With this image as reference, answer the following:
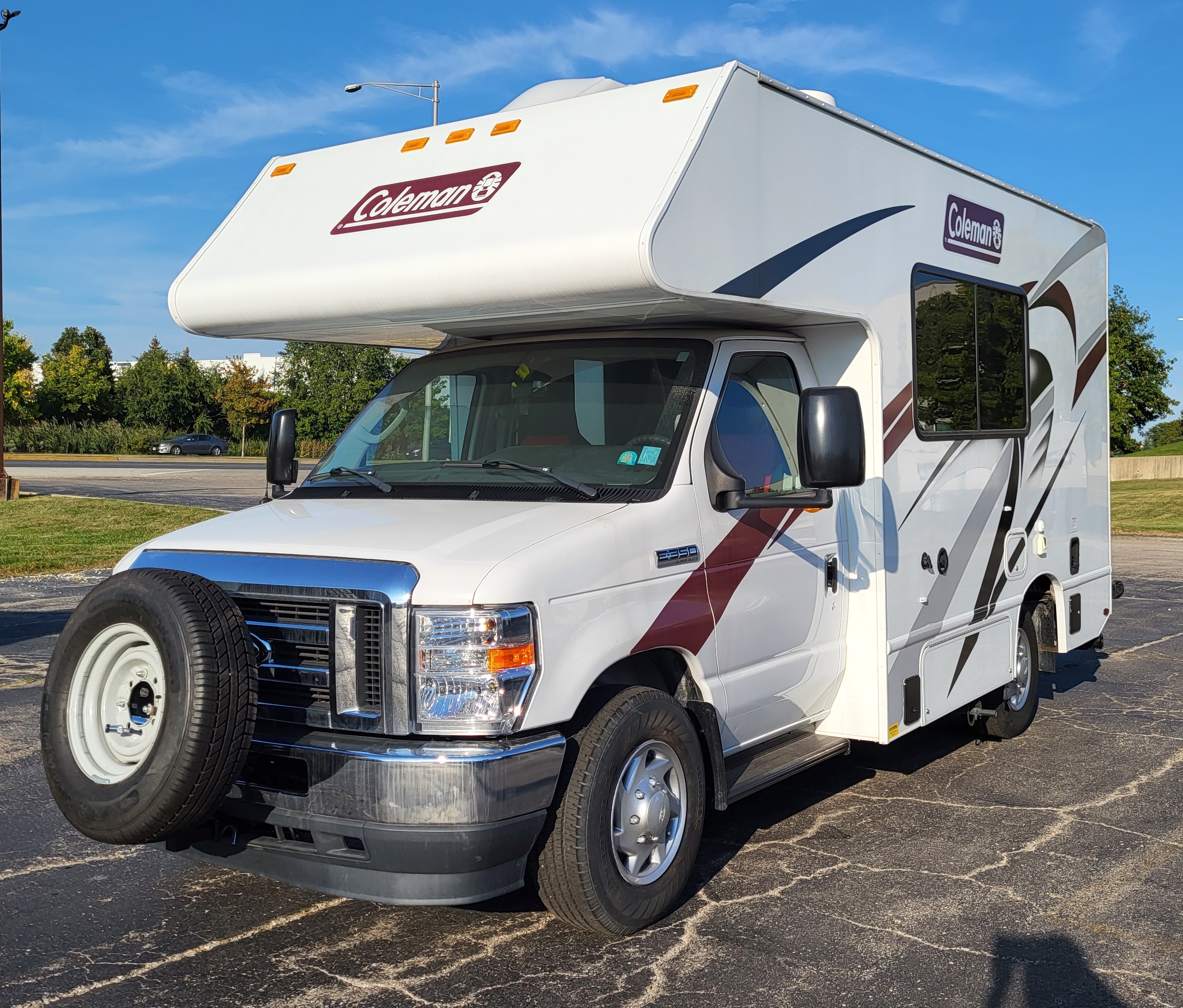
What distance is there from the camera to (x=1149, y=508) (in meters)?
31.0

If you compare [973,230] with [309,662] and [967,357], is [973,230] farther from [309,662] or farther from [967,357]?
[309,662]

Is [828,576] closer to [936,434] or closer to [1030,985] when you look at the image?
[936,434]

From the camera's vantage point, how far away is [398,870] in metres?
3.87

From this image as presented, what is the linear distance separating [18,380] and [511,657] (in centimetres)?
6113

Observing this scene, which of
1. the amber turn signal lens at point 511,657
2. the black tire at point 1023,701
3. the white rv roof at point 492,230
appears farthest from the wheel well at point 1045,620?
the amber turn signal lens at point 511,657

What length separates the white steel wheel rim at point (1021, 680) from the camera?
24.4 feet

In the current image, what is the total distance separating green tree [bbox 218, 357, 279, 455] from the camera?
62.5 meters

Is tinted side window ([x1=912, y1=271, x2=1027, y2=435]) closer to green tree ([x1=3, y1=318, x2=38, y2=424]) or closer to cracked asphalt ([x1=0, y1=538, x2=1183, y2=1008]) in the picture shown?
cracked asphalt ([x1=0, y1=538, x2=1183, y2=1008])

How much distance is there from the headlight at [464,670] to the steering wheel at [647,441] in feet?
3.89

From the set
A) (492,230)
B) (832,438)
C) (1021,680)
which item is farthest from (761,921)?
(1021,680)

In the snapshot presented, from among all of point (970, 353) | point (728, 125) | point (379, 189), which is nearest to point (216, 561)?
point (379, 189)

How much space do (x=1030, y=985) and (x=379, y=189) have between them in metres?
4.05

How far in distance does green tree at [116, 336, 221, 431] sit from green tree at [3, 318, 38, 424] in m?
5.60

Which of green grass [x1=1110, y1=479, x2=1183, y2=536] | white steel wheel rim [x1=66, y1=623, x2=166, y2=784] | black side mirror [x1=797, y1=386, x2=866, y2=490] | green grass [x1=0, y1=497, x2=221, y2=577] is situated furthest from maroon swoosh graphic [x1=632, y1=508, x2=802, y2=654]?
green grass [x1=1110, y1=479, x2=1183, y2=536]
